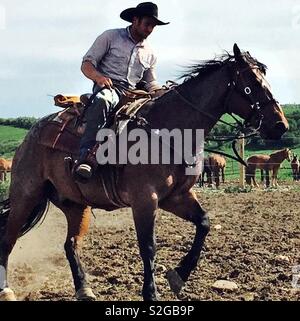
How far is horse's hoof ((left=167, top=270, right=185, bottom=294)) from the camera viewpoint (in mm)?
5977

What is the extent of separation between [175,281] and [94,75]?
2094mm

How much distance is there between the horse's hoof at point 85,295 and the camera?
20.3ft

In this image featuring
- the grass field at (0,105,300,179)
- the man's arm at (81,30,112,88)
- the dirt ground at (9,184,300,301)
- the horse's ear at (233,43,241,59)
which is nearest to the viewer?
the horse's ear at (233,43,241,59)

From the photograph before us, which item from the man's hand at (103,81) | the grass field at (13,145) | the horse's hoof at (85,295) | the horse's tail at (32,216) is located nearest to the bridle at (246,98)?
the man's hand at (103,81)

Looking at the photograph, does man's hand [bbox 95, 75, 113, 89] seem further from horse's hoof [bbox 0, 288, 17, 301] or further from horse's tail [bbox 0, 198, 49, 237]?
horse's hoof [bbox 0, 288, 17, 301]

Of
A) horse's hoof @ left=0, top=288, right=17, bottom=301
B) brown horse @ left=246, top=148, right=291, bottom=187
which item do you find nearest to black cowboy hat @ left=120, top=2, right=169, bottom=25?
horse's hoof @ left=0, top=288, right=17, bottom=301

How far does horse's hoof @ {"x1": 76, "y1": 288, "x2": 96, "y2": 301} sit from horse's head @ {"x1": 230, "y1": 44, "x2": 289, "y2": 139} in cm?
225

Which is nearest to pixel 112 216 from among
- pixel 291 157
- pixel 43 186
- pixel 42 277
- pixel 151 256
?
pixel 42 277

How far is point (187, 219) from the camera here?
20.0 ft

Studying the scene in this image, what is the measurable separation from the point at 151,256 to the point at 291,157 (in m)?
23.1

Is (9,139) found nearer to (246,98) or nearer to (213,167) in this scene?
(213,167)

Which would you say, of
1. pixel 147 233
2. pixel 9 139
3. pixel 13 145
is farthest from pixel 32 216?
pixel 9 139

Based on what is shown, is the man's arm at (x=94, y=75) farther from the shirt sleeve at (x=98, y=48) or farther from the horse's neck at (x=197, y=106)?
the horse's neck at (x=197, y=106)
